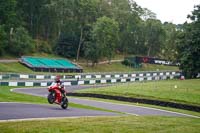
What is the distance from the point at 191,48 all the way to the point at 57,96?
1741 inches

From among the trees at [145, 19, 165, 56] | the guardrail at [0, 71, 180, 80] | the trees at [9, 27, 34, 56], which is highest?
the trees at [145, 19, 165, 56]

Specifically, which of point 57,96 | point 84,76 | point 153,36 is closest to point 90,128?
point 57,96

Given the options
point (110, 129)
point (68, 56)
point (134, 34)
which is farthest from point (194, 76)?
point (110, 129)

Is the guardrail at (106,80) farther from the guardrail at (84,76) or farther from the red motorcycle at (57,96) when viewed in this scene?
the red motorcycle at (57,96)

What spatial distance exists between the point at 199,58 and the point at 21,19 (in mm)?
36114

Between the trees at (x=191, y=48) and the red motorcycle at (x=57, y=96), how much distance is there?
42.9m

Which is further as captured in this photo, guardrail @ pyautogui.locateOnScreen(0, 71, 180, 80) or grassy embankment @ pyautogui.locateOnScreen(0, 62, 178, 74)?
grassy embankment @ pyautogui.locateOnScreen(0, 62, 178, 74)

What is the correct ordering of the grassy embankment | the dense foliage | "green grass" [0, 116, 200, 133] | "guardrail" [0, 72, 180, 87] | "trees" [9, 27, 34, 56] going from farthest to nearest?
"trees" [9, 27, 34, 56] → the dense foliage → the grassy embankment → "guardrail" [0, 72, 180, 87] → "green grass" [0, 116, 200, 133]

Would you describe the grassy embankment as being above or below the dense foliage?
below

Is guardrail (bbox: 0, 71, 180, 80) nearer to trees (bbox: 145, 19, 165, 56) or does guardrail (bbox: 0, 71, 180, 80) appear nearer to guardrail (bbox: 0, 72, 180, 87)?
guardrail (bbox: 0, 72, 180, 87)

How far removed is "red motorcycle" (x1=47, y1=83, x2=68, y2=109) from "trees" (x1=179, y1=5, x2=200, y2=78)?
141 ft

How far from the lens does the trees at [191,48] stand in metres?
59.8

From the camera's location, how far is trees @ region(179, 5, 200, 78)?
196 feet

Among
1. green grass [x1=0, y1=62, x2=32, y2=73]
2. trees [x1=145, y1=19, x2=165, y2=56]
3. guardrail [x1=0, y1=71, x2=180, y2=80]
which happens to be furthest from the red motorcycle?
trees [x1=145, y1=19, x2=165, y2=56]
